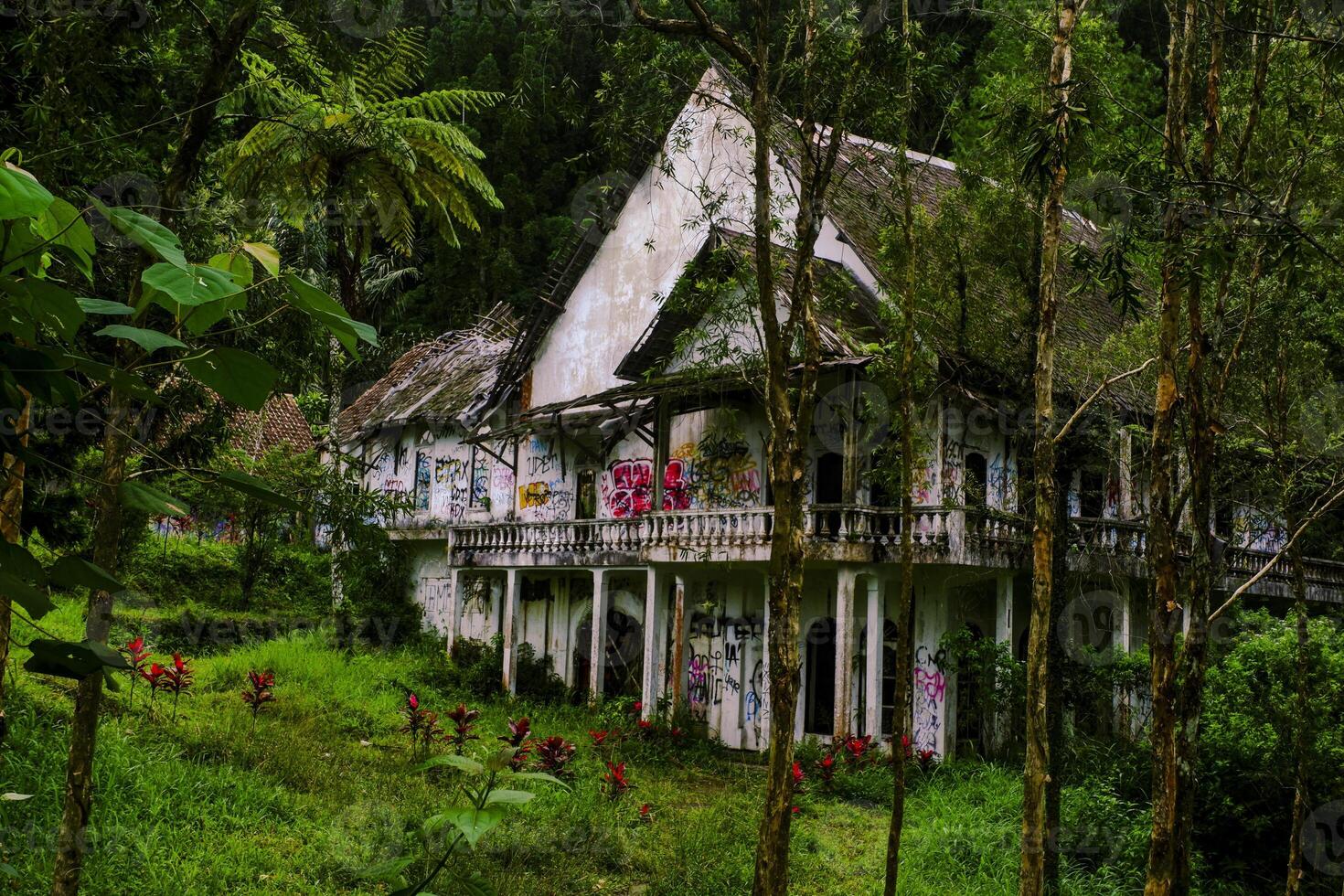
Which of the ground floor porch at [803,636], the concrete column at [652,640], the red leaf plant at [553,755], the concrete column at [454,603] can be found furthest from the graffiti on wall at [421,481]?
the red leaf plant at [553,755]

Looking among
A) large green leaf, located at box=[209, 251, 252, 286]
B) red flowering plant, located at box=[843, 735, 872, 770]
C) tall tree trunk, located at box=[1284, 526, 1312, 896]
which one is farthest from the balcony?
large green leaf, located at box=[209, 251, 252, 286]

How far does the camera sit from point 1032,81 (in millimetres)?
11469

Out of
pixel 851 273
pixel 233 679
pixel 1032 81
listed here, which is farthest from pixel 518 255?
pixel 1032 81

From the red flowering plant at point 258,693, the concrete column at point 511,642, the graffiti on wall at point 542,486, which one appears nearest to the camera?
the red flowering plant at point 258,693

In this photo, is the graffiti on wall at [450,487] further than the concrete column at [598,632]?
Yes

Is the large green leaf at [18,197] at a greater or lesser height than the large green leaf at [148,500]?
greater

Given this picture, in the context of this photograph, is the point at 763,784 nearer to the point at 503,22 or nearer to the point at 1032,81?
the point at 1032,81

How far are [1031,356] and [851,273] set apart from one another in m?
7.15

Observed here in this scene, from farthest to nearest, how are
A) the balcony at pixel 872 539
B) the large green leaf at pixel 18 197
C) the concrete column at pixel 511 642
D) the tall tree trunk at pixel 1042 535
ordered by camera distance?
the concrete column at pixel 511 642
the balcony at pixel 872 539
the tall tree trunk at pixel 1042 535
the large green leaf at pixel 18 197

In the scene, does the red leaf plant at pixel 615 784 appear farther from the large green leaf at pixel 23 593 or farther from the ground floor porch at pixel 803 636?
the large green leaf at pixel 23 593

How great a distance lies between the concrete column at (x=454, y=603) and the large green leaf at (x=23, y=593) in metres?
23.6

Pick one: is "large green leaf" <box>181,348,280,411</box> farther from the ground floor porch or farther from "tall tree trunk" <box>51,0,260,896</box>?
the ground floor porch

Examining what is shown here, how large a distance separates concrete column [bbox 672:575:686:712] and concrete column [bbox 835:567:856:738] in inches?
125

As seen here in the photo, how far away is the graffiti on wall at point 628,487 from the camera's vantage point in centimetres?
2223
